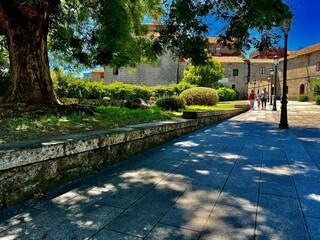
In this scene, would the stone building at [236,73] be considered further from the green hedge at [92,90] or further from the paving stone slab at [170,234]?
the paving stone slab at [170,234]

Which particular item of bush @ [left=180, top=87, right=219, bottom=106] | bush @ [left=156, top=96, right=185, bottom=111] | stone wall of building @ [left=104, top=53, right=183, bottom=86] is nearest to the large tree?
bush @ [left=156, top=96, right=185, bottom=111]

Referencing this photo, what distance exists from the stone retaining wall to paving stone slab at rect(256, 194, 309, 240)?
2.40 m

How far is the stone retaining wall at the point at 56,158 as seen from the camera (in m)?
2.24

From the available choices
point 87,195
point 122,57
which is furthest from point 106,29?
point 87,195

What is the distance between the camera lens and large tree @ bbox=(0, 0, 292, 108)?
5512mm

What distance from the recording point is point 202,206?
2.27 metres

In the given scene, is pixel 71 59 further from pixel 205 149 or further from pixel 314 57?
pixel 314 57

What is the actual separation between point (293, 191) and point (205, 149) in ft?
7.36

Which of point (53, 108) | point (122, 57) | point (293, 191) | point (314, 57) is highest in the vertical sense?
point (314, 57)

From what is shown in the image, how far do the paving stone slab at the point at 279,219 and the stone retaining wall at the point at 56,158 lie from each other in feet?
7.86

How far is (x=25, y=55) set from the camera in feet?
18.2

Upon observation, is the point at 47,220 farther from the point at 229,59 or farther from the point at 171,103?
the point at 229,59

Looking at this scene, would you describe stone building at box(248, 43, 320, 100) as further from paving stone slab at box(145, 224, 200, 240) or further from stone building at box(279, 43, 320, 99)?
paving stone slab at box(145, 224, 200, 240)

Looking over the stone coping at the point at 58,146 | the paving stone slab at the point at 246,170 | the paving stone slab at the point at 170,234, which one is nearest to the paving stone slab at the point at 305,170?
the paving stone slab at the point at 246,170
